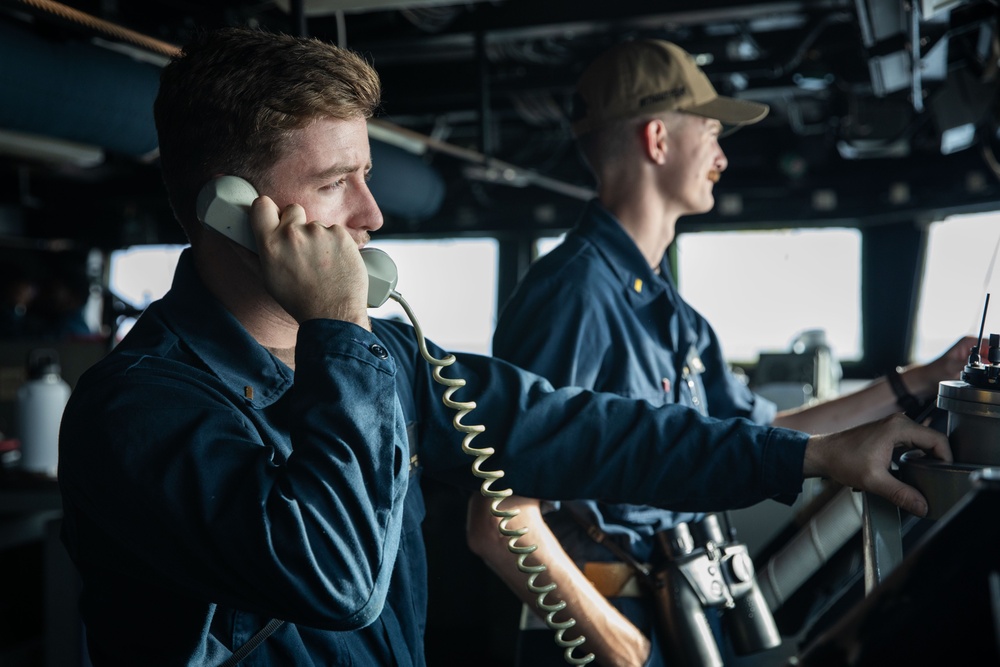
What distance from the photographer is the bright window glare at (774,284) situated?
230 inches

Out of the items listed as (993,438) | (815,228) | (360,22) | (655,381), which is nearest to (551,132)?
(815,228)

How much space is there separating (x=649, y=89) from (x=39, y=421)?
2235 mm

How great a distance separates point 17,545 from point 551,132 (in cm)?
366

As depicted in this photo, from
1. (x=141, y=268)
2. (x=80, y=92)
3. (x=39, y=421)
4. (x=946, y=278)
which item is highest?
(x=80, y=92)

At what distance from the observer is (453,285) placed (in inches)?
268

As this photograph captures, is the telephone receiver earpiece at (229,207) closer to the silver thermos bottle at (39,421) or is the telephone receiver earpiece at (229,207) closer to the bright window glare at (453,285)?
the silver thermos bottle at (39,421)

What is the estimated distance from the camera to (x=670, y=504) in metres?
1.26

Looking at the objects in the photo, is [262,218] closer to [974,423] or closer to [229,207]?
[229,207]

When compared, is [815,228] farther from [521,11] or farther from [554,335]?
[554,335]

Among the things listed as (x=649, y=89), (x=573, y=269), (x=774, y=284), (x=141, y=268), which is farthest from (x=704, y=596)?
(x=141, y=268)

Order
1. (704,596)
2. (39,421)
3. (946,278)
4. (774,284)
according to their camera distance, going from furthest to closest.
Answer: (774,284), (946,278), (39,421), (704,596)

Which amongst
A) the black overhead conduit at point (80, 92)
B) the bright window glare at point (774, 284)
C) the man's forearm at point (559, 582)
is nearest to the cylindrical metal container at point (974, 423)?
the man's forearm at point (559, 582)

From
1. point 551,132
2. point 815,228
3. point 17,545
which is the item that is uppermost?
point 551,132

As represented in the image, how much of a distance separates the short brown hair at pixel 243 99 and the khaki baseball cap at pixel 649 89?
36.0 inches
